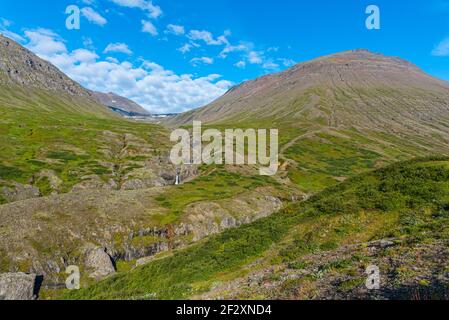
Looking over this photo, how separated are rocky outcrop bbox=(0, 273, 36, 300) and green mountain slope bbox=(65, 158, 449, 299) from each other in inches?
502

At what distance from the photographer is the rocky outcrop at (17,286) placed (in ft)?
175

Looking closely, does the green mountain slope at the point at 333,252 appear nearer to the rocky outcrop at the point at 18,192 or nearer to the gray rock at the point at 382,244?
the gray rock at the point at 382,244

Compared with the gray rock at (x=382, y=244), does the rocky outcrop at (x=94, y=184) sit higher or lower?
higher

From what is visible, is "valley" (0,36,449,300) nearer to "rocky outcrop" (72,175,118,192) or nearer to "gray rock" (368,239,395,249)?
"gray rock" (368,239,395,249)

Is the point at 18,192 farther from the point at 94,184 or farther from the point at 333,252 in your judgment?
the point at 333,252

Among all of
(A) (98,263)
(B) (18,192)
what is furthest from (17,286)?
(B) (18,192)

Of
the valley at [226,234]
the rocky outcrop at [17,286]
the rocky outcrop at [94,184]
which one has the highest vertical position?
the rocky outcrop at [94,184]

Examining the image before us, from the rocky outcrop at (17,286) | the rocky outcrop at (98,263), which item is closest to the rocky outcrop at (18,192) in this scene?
the rocky outcrop at (98,263)

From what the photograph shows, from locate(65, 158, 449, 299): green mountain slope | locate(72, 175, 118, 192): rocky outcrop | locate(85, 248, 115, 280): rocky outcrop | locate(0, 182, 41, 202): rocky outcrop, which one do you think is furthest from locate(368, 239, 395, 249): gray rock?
locate(72, 175, 118, 192): rocky outcrop

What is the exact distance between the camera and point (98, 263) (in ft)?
244

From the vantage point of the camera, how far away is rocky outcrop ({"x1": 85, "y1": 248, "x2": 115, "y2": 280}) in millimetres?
72062

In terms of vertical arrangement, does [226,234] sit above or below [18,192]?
below

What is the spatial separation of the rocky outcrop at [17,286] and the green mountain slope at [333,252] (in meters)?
12.7

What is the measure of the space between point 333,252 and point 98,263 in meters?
57.5
